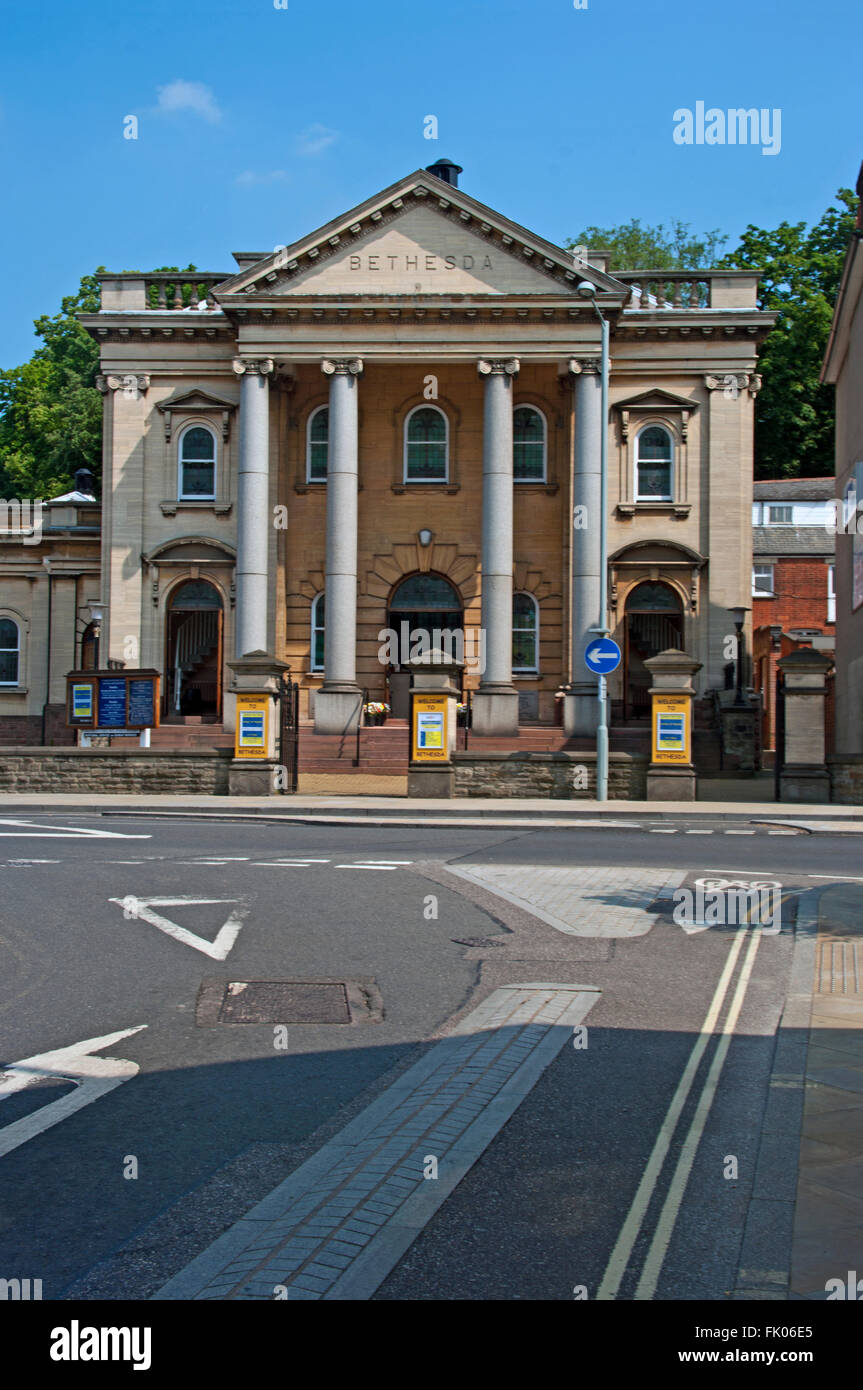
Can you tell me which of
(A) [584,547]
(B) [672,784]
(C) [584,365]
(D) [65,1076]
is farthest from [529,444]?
(D) [65,1076]

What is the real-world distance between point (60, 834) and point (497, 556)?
18.0 metres

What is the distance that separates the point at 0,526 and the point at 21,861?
28944mm

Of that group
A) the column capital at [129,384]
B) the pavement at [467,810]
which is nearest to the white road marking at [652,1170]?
the pavement at [467,810]

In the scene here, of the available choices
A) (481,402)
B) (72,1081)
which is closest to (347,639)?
(481,402)

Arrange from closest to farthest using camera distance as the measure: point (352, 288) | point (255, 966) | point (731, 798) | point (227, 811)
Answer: point (255, 966) → point (227, 811) → point (731, 798) → point (352, 288)

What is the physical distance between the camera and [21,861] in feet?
46.8

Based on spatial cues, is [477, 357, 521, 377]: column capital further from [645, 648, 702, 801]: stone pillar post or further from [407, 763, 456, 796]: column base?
[407, 763, 456, 796]: column base

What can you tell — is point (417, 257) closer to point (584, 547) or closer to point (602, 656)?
point (584, 547)

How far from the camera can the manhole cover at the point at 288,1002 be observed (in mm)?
7562

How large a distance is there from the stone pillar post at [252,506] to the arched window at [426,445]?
4.57m

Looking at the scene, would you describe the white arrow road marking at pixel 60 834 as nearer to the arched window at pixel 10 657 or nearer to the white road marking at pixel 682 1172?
the white road marking at pixel 682 1172

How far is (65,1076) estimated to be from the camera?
250 inches
